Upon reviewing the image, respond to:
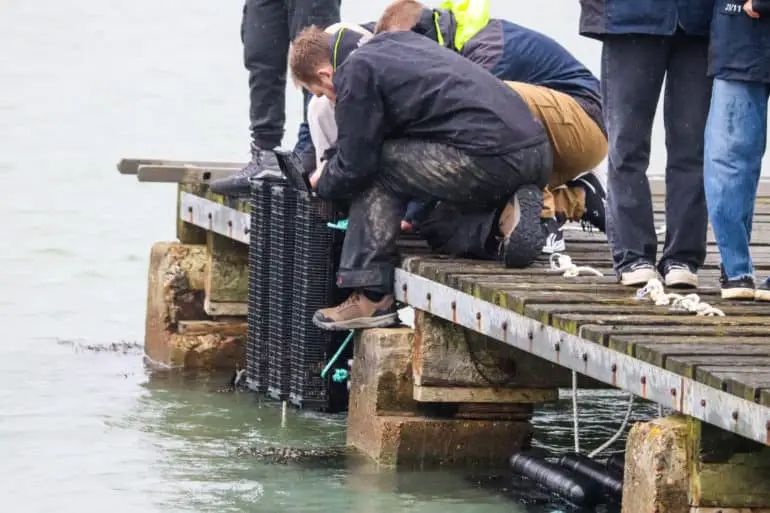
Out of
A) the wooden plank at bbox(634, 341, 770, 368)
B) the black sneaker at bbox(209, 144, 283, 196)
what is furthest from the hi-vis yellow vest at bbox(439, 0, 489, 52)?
the wooden plank at bbox(634, 341, 770, 368)

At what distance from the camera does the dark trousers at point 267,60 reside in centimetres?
1016

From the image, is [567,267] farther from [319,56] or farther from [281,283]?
[281,283]

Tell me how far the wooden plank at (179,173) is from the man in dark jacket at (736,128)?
372 cm

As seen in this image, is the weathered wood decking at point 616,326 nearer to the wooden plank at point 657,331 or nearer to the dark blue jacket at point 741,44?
the wooden plank at point 657,331

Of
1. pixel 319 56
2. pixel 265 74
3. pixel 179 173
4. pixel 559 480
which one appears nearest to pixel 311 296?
pixel 319 56

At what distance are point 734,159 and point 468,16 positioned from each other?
2.00 metres

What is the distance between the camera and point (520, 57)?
29.9 ft

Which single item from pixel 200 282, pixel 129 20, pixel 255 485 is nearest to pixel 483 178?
pixel 255 485

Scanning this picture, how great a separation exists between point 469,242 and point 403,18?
0.96 metres

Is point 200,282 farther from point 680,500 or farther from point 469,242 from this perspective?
point 680,500

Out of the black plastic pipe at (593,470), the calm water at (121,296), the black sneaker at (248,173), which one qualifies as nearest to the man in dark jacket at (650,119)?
the black plastic pipe at (593,470)

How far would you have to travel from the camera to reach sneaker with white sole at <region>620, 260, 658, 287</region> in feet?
25.5

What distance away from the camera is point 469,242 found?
845 centimetres

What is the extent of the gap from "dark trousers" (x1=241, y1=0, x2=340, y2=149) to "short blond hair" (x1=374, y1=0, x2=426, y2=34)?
4.19 ft
